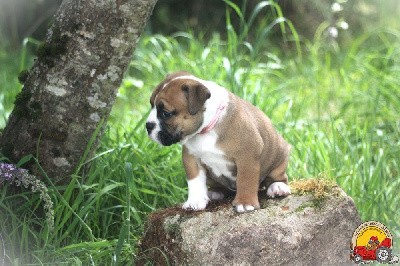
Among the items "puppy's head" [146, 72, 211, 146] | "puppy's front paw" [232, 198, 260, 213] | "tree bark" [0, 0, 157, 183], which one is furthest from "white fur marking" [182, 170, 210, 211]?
"tree bark" [0, 0, 157, 183]

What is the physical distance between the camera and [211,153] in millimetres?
4238

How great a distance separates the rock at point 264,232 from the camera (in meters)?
4.12

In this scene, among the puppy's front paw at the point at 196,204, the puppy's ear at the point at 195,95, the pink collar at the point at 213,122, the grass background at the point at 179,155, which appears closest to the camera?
the puppy's ear at the point at 195,95

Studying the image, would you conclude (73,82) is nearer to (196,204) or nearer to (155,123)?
(155,123)

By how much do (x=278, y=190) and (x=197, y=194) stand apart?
463 mm

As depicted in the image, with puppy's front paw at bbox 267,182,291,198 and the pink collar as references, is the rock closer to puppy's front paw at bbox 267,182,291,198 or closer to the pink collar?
puppy's front paw at bbox 267,182,291,198

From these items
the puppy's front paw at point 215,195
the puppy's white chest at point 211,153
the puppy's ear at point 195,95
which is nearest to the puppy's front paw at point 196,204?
the puppy's white chest at point 211,153

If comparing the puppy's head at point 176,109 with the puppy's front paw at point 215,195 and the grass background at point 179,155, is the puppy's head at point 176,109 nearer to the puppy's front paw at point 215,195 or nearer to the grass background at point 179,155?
the grass background at point 179,155

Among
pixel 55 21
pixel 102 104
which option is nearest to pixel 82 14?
pixel 55 21

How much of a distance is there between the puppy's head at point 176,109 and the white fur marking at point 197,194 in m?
0.33

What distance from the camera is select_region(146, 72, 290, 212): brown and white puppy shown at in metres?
4.07

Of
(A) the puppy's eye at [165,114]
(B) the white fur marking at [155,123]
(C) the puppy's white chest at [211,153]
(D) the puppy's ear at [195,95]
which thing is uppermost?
(D) the puppy's ear at [195,95]

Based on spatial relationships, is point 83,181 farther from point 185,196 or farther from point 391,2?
point 391,2

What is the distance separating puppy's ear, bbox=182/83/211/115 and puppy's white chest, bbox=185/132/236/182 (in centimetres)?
21
